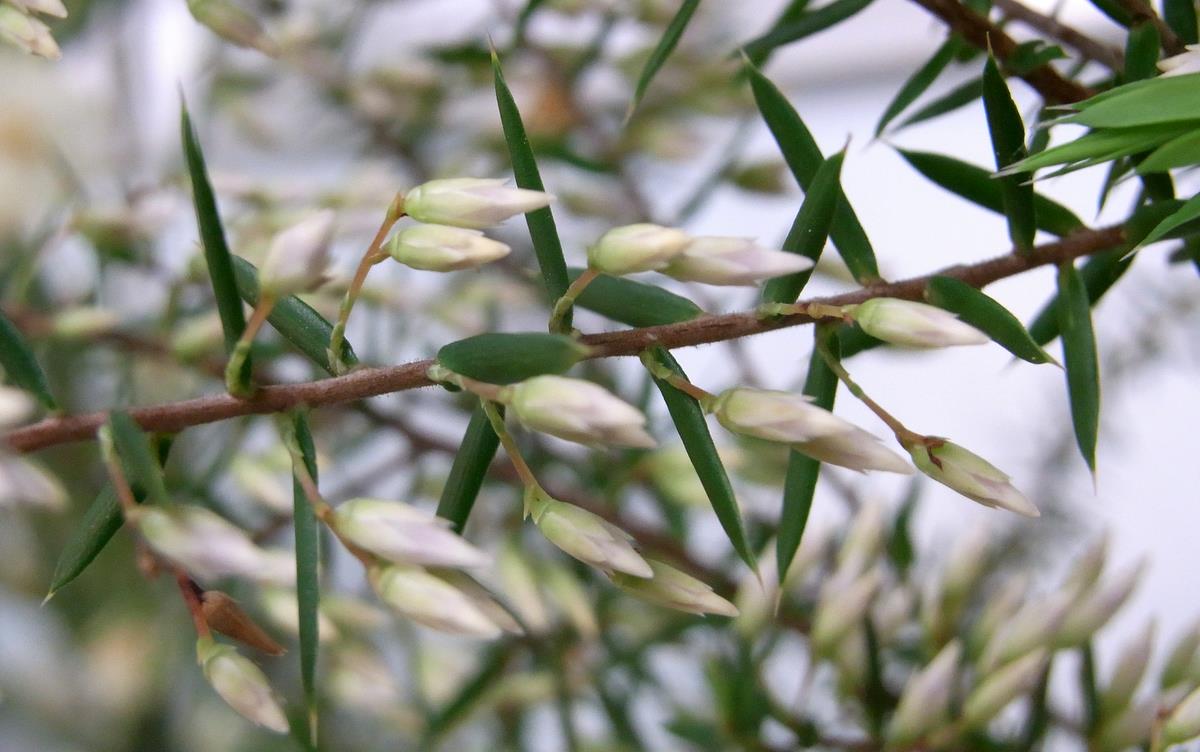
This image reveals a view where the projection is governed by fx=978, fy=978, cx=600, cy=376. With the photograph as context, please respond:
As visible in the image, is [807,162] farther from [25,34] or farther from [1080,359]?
[25,34]

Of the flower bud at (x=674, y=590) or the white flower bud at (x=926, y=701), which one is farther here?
→ the white flower bud at (x=926, y=701)

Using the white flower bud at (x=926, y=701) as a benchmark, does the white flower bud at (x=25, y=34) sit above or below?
above

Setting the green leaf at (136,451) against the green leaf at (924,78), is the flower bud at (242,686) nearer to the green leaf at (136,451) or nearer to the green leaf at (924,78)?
the green leaf at (136,451)

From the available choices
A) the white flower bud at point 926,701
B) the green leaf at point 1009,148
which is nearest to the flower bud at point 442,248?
the green leaf at point 1009,148

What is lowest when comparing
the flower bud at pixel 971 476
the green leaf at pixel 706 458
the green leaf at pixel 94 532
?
the green leaf at pixel 94 532

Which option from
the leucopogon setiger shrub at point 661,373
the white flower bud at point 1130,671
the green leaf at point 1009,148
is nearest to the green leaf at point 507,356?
the leucopogon setiger shrub at point 661,373

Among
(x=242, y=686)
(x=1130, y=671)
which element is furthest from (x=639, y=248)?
(x=1130, y=671)

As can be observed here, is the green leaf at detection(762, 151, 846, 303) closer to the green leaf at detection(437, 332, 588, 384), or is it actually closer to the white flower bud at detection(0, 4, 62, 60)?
the green leaf at detection(437, 332, 588, 384)
